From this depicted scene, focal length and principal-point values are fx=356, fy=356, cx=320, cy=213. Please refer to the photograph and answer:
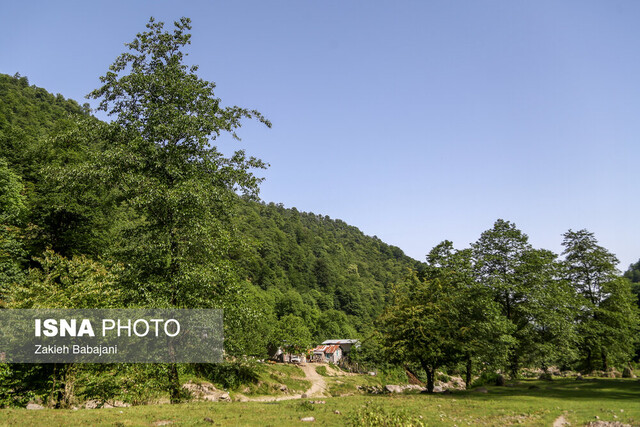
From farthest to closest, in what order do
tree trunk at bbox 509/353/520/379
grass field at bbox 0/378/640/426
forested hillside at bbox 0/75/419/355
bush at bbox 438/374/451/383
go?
bush at bbox 438/374/451/383
tree trunk at bbox 509/353/520/379
forested hillside at bbox 0/75/419/355
grass field at bbox 0/378/640/426

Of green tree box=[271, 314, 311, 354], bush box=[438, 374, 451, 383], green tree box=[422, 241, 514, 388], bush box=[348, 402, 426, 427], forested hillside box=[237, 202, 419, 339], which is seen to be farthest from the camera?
forested hillside box=[237, 202, 419, 339]

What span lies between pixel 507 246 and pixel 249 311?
30558 millimetres

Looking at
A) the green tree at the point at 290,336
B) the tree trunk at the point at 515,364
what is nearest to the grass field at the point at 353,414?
the tree trunk at the point at 515,364

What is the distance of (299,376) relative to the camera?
2456 inches

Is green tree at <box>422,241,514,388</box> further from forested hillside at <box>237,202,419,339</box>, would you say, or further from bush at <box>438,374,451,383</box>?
forested hillside at <box>237,202,419,339</box>

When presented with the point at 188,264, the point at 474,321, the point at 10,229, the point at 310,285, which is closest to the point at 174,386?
the point at 188,264

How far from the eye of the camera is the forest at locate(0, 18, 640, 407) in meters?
16.7
